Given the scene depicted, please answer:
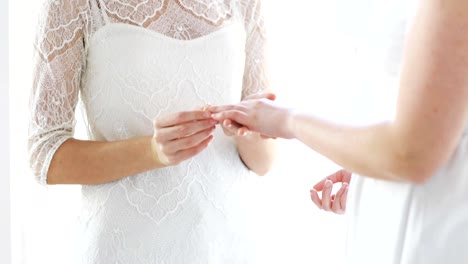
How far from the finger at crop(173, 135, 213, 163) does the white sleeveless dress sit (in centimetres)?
36

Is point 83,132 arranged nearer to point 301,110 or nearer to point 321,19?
point 321,19

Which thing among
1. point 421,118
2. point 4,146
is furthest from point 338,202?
point 4,146

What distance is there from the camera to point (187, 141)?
1.42 metres

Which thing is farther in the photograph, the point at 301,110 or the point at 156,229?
the point at 156,229

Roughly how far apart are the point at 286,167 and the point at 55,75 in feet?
2.56

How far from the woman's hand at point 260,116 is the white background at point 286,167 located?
1.78ft

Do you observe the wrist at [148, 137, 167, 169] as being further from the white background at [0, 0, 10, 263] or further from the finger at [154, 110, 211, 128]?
the white background at [0, 0, 10, 263]

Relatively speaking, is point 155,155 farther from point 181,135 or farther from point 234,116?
point 234,116

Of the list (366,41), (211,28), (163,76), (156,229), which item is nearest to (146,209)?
(156,229)

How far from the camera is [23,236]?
2.16 m

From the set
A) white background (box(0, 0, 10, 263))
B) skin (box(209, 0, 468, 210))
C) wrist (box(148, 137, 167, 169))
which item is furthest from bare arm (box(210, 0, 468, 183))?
white background (box(0, 0, 10, 263))

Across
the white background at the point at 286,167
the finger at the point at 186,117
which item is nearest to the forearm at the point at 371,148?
the finger at the point at 186,117

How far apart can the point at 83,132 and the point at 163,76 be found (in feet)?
1.67

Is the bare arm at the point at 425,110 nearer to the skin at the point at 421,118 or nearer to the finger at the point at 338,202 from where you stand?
the skin at the point at 421,118
